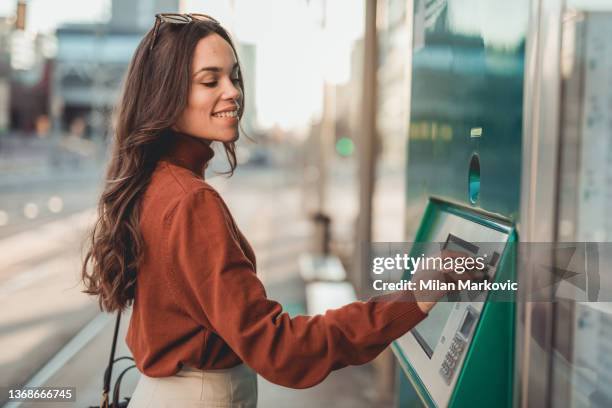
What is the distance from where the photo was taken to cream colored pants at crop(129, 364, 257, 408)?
Result: 162cm

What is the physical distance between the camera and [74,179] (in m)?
31.3

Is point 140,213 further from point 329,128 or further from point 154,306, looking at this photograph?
point 329,128

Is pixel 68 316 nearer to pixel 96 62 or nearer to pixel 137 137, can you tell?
pixel 137 137

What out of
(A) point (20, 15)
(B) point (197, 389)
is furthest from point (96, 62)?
(B) point (197, 389)

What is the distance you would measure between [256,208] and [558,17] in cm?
1846

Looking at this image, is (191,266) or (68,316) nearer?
(191,266)

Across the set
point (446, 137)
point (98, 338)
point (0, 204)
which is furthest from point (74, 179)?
point (446, 137)

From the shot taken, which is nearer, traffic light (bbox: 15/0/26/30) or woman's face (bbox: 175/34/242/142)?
woman's face (bbox: 175/34/242/142)

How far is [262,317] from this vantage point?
140 centimetres

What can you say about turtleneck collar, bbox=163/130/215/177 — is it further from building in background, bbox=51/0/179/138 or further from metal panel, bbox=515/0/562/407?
metal panel, bbox=515/0/562/407

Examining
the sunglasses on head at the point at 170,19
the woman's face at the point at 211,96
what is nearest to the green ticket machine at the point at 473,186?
the woman's face at the point at 211,96

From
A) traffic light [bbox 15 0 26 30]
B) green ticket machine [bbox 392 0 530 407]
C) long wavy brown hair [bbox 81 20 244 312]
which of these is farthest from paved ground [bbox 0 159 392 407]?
traffic light [bbox 15 0 26 30]

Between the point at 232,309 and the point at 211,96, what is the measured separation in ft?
1.68

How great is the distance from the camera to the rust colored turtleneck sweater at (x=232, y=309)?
139 cm
